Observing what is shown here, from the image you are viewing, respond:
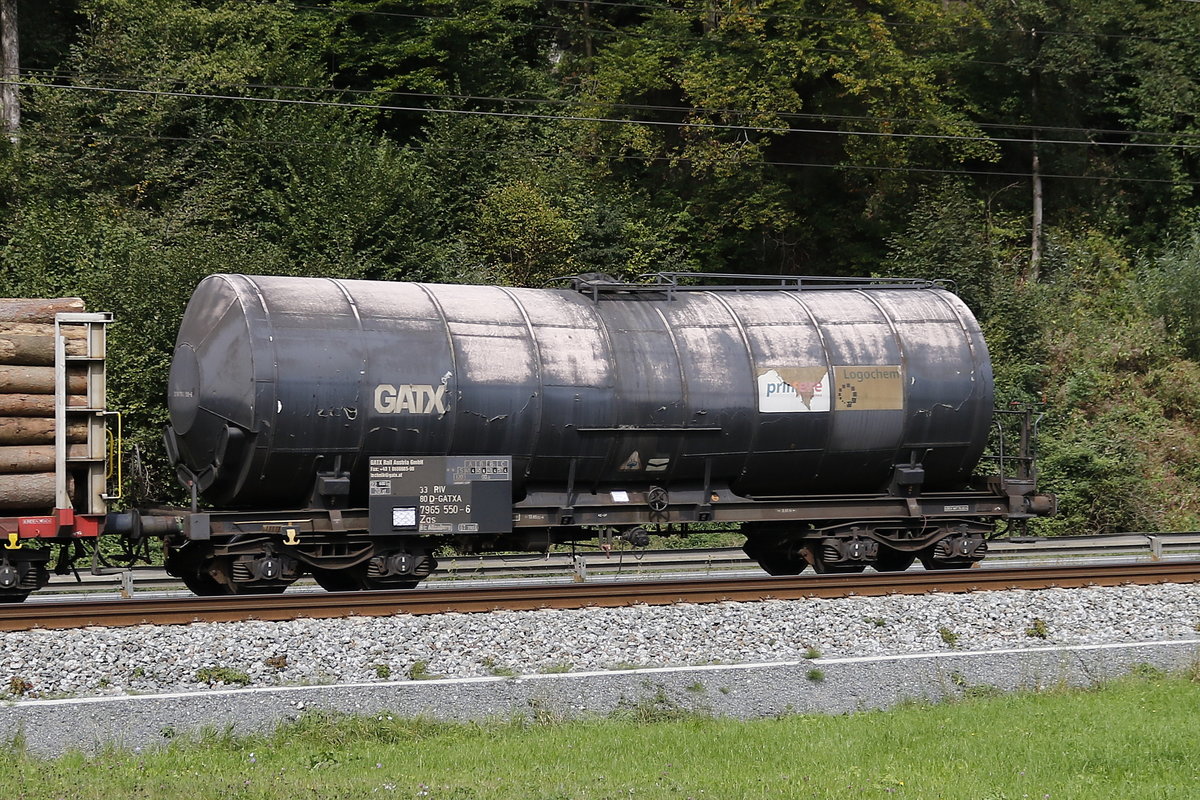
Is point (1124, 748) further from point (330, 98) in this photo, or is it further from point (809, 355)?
point (330, 98)

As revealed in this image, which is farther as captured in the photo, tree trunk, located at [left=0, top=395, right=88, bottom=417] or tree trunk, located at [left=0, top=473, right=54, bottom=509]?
tree trunk, located at [left=0, top=395, right=88, bottom=417]

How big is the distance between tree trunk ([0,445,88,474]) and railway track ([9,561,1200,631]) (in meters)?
1.42

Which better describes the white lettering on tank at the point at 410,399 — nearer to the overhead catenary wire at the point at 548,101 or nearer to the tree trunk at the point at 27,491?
the tree trunk at the point at 27,491

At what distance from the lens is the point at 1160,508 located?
2756cm

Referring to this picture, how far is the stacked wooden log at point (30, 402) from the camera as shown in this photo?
1295 cm

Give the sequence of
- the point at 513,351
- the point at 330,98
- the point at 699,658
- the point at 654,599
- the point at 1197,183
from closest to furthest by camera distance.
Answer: the point at 699,658 → the point at 654,599 → the point at 513,351 → the point at 330,98 → the point at 1197,183

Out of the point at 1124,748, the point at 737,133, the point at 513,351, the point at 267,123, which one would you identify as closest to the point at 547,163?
the point at 737,133

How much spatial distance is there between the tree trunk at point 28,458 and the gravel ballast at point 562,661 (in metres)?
2.15

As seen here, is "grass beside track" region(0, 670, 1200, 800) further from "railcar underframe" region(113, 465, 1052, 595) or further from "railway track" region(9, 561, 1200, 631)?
"railcar underframe" region(113, 465, 1052, 595)

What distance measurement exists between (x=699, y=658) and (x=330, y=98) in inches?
1085

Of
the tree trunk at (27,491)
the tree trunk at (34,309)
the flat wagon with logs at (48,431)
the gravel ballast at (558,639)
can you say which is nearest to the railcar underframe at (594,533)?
the flat wagon with logs at (48,431)

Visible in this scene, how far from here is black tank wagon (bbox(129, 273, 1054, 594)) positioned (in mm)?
14469

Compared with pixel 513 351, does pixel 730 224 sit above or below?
above

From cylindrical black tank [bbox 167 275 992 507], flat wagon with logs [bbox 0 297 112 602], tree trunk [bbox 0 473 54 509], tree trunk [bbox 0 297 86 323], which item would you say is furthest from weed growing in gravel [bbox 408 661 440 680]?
tree trunk [bbox 0 297 86 323]
